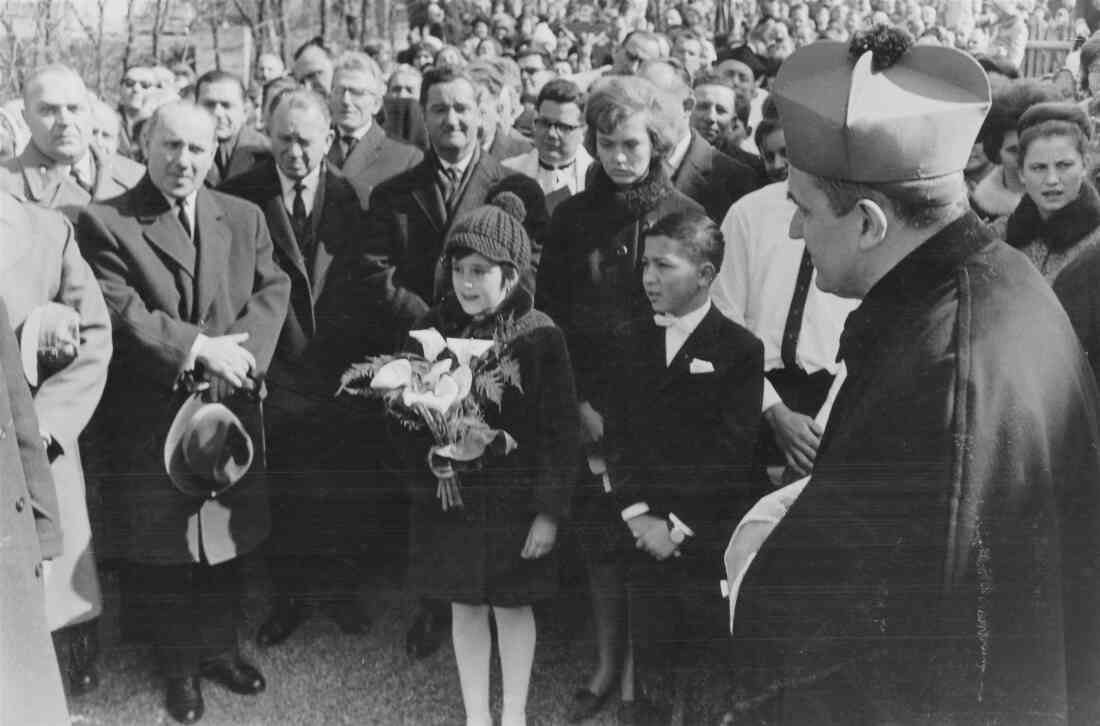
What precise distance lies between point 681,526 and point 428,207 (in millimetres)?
1381

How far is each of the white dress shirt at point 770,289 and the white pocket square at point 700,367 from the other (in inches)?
7.2

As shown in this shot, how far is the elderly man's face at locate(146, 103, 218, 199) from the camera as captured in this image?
4.26 metres

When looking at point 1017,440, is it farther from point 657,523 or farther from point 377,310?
point 377,310

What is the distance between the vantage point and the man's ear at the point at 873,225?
2355 mm

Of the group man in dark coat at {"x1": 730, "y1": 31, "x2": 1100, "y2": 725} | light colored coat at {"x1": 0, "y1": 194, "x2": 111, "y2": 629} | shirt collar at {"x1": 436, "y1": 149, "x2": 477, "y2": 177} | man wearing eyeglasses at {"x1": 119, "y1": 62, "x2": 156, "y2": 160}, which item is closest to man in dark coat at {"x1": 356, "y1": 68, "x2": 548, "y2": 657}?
shirt collar at {"x1": 436, "y1": 149, "x2": 477, "y2": 177}

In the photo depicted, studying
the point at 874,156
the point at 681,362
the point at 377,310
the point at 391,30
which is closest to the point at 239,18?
the point at 391,30

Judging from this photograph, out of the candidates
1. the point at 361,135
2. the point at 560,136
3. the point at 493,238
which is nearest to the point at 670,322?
the point at 493,238

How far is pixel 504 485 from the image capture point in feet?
13.0

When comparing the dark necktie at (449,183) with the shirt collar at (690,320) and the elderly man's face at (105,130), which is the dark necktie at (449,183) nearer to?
the shirt collar at (690,320)

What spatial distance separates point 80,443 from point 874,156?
2.70 meters

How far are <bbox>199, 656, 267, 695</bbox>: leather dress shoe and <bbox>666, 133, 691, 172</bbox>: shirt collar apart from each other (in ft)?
6.81

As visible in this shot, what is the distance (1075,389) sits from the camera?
2.38 m

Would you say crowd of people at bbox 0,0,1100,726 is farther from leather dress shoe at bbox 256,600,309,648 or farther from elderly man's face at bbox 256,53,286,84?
elderly man's face at bbox 256,53,286,84

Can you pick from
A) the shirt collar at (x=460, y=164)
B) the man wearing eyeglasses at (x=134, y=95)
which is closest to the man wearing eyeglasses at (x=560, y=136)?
the shirt collar at (x=460, y=164)
